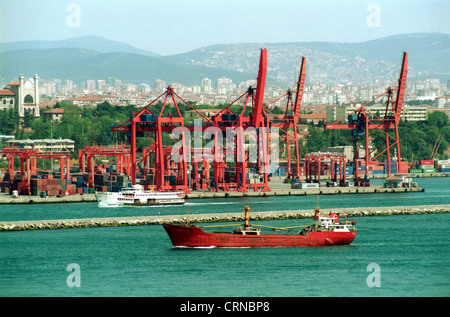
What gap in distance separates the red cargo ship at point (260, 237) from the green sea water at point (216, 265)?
0.46 m

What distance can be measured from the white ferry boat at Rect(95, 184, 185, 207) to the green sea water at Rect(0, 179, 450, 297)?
16942mm

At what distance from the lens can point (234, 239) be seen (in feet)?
131

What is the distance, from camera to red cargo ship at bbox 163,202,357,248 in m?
39.8

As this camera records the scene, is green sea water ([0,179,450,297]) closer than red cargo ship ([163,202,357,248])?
Yes

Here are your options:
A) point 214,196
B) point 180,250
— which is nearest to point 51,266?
point 180,250

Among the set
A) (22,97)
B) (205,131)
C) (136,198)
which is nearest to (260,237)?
(136,198)

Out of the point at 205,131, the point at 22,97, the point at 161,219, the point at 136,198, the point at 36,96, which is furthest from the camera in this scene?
the point at 36,96

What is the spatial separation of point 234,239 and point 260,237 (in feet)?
3.98

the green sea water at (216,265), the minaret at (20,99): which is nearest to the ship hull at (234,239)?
the green sea water at (216,265)

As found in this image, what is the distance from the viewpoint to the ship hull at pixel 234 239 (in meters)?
39.8

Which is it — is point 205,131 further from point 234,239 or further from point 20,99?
point 20,99

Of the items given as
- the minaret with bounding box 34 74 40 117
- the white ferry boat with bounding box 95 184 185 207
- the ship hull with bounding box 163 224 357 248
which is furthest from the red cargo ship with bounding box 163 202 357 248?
the minaret with bounding box 34 74 40 117

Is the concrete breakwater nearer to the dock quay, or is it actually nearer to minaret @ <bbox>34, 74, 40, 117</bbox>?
the dock quay
